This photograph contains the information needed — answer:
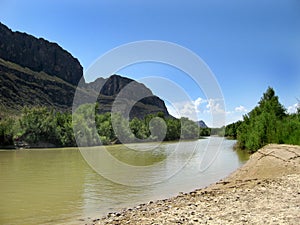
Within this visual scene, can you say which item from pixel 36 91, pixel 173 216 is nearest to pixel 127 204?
pixel 173 216

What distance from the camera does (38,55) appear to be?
155875 millimetres

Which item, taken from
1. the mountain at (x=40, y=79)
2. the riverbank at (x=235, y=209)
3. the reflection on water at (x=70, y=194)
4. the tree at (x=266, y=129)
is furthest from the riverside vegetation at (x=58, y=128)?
the riverbank at (x=235, y=209)

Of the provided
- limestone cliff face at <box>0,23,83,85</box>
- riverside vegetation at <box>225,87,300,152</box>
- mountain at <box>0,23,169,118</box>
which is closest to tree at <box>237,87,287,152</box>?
riverside vegetation at <box>225,87,300,152</box>

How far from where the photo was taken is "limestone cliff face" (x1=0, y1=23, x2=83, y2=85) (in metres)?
143

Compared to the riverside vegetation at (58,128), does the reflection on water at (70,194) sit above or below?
below

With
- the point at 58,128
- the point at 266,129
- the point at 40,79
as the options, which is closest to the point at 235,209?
the point at 266,129

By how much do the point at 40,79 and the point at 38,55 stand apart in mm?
34010

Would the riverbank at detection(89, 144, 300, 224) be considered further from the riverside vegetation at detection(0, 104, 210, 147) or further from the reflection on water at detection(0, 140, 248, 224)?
the riverside vegetation at detection(0, 104, 210, 147)

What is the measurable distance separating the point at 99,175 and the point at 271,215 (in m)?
16.3

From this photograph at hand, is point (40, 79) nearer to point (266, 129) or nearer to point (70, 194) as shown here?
point (266, 129)

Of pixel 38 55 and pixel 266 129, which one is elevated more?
pixel 38 55

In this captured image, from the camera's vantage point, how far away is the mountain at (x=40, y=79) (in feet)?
311

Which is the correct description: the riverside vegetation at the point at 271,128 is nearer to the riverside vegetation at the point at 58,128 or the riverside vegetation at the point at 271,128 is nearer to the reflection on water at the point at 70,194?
the reflection on water at the point at 70,194

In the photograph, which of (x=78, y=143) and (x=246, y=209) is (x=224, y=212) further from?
(x=78, y=143)
